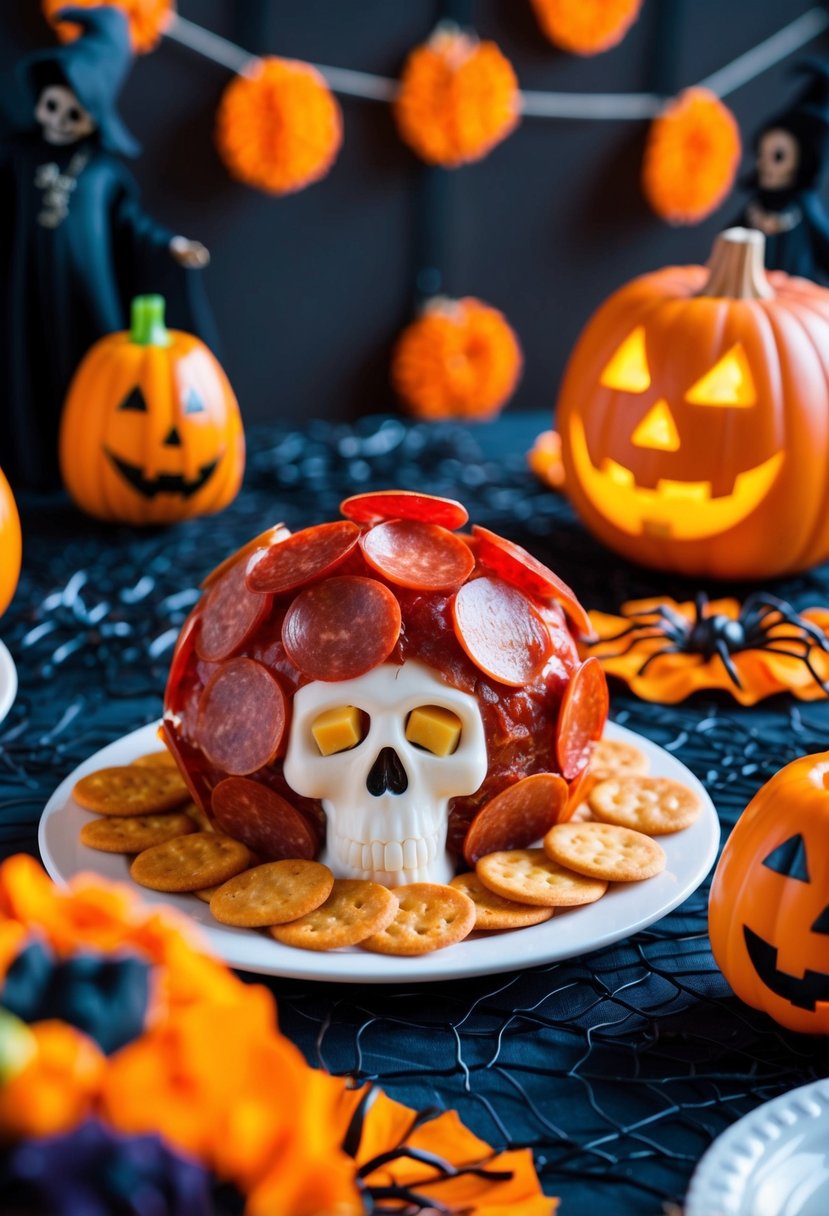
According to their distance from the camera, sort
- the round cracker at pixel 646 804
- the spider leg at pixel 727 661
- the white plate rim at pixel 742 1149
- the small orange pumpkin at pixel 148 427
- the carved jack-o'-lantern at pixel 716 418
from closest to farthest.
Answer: the white plate rim at pixel 742 1149 → the round cracker at pixel 646 804 → the spider leg at pixel 727 661 → the carved jack-o'-lantern at pixel 716 418 → the small orange pumpkin at pixel 148 427

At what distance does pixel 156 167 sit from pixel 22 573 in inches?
46.0

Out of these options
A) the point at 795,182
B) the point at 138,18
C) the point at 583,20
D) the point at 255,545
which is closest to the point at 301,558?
the point at 255,545

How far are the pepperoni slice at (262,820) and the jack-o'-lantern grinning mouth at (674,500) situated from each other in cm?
86

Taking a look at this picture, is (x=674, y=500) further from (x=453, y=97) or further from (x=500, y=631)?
(x=453, y=97)

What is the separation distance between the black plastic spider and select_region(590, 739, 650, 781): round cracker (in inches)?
12.1

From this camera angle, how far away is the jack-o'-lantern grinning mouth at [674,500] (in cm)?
160

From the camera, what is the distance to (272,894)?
87cm

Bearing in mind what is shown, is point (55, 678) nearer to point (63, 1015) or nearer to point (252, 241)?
point (63, 1015)

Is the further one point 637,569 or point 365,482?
point 365,482

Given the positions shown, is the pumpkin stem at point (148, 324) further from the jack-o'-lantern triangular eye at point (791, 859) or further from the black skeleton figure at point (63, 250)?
the jack-o'-lantern triangular eye at point (791, 859)

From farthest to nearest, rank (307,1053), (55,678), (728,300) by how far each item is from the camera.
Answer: (728,300) < (55,678) < (307,1053)

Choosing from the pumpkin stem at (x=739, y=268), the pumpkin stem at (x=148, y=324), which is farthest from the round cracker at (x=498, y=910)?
the pumpkin stem at (x=148, y=324)

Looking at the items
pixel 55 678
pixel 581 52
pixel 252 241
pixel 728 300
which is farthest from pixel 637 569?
pixel 581 52

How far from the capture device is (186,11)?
2412 mm
